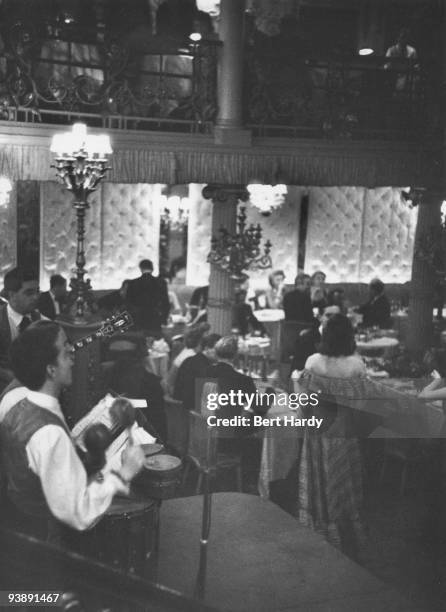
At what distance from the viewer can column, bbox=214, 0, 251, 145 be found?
8336 mm

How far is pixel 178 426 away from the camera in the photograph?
7.57 meters

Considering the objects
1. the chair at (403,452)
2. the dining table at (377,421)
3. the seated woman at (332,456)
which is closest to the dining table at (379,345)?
the dining table at (377,421)

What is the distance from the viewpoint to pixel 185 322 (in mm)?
9828

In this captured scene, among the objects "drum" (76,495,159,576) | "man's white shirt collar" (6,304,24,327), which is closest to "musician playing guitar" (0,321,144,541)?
"drum" (76,495,159,576)

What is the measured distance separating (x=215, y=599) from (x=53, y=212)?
8.19 meters

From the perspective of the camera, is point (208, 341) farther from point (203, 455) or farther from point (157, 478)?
point (157, 478)

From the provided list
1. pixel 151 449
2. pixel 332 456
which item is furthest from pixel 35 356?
pixel 332 456

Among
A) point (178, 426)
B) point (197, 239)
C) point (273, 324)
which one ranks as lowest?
point (178, 426)

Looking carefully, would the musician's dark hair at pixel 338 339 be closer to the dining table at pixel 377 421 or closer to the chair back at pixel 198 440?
the dining table at pixel 377 421

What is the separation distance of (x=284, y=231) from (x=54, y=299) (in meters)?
5.67

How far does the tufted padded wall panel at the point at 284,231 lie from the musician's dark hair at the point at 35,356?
393 inches

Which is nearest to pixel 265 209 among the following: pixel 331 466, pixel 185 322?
pixel 185 322

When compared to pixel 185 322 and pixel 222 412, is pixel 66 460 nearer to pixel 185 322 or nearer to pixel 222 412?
pixel 222 412

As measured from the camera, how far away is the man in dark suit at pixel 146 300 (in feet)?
29.5
